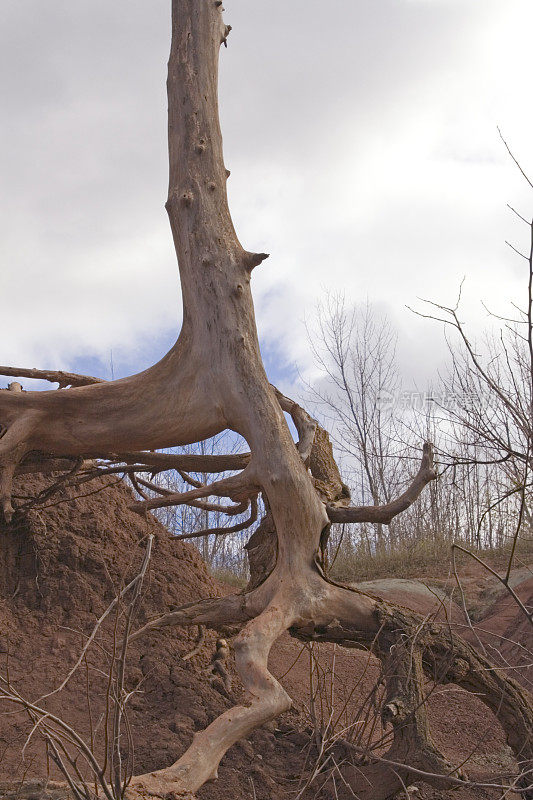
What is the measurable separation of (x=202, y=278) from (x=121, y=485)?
2320 millimetres

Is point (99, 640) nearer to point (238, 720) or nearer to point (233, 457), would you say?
point (238, 720)

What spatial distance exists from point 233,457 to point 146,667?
1500 millimetres

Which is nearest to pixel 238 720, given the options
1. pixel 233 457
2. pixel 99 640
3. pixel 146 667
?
pixel 99 640

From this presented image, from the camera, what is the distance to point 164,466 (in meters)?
5.03

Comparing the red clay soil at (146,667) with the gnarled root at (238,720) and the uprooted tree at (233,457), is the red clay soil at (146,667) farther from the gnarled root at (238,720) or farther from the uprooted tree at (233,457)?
the gnarled root at (238,720)

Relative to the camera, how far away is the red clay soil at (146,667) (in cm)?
362

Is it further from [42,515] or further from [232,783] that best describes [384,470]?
[232,783]

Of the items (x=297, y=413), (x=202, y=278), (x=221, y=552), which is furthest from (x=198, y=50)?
(x=221, y=552)

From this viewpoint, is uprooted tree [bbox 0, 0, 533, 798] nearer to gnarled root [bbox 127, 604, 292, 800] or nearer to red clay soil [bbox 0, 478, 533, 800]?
gnarled root [bbox 127, 604, 292, 800]

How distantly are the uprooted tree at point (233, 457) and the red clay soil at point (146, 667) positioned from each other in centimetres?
25

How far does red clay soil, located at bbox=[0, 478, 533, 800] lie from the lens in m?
3.62

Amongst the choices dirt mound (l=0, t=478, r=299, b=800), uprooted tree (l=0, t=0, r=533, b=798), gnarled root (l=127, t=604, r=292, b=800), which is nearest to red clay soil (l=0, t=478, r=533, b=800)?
dirt mound (l=0, t=478, r=299, b=800)

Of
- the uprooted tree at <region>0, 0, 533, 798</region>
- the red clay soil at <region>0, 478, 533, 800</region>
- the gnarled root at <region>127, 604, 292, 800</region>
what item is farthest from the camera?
the red clay soil at <region>0, 478, 533, 800</region>

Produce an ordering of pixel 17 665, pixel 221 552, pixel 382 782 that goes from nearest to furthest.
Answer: pixel 382 782
pixel 17 665
pixel 221 552
